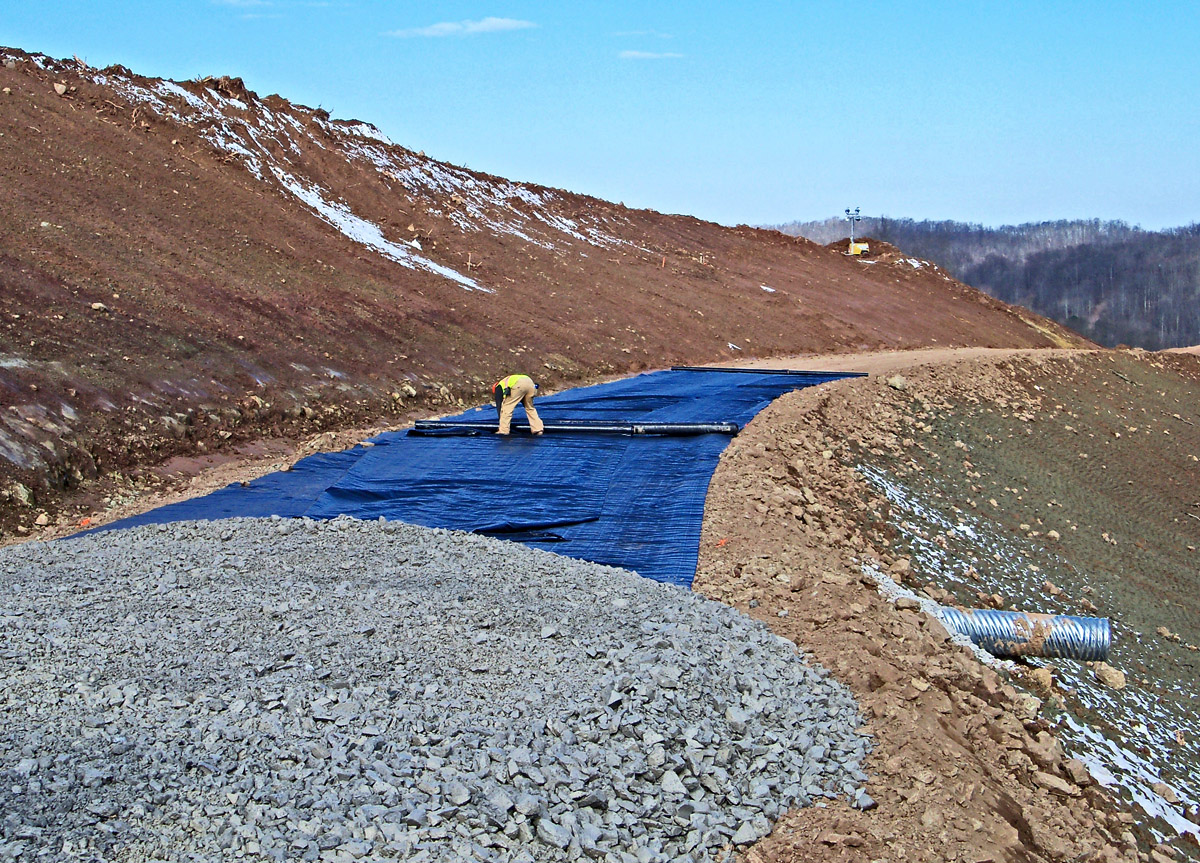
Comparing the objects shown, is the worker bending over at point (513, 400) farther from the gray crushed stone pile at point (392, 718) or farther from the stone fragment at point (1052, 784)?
the stone fragment at point (1052, 784)

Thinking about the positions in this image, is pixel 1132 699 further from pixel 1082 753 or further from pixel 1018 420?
pixel 1018 420

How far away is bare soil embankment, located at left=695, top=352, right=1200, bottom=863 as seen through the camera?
14.2 ft

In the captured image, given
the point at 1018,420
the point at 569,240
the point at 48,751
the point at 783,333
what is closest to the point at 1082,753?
the point at 48,751

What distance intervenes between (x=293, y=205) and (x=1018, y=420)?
561 inches

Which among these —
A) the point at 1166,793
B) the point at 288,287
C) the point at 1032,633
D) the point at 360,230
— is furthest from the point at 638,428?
the point at 360,230

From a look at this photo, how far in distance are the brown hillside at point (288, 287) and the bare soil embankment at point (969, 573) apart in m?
5.67

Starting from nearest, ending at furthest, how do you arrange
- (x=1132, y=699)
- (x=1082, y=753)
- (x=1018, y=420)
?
(x=1082, y=753), (x=1132, y=699), (x=1018, y=420)

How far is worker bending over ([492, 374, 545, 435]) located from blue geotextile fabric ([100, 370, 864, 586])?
143 millimetres

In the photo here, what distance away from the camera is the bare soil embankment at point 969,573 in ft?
14.2

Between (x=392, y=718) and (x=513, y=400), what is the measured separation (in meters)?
6.15

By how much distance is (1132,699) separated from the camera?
22.9 ft

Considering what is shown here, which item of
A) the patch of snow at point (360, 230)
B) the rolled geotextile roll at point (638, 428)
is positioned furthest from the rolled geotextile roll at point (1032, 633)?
the patch of snow at point (360, 230)

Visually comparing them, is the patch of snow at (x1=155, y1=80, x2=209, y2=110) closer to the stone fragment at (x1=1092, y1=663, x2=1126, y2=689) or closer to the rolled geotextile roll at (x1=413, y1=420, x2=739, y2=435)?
the rolled geotextile roll at (x1=413, y1=420, x2=739, y2=435)

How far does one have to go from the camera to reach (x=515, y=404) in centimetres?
1012
